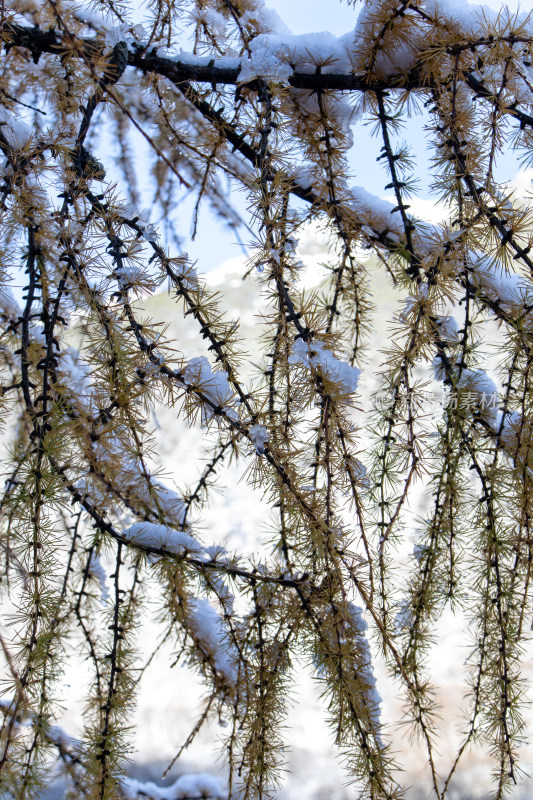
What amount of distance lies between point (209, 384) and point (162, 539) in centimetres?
17

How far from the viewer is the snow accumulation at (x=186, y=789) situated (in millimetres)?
1465

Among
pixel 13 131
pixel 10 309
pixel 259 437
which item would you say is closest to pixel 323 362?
pixel 259 437

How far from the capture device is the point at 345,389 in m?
0.52

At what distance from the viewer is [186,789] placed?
58.7 inches

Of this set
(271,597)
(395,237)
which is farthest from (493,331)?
(271,597)

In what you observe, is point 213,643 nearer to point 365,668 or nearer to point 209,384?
point 365,668

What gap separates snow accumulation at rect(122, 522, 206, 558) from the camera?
57 cm

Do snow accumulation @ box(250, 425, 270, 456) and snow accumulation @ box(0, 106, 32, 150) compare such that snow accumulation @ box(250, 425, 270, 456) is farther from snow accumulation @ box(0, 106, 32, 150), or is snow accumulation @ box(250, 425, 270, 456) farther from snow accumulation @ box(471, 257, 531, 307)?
snow accumulation @ box(0, 106, 32, 150)

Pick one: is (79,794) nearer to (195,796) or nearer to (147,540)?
(195,796)

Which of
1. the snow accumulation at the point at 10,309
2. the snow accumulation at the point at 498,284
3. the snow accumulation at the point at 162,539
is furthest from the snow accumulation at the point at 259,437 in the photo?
the snow accumulation at the point at 10,309

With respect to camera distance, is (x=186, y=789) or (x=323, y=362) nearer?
(x=323, y=362)

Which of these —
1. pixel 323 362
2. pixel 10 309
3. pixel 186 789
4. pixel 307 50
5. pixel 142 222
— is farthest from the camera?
pixel 186 789

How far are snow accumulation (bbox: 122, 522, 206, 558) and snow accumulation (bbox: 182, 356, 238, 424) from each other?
14 centimetres

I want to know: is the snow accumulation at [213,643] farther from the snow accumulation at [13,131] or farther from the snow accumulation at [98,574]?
the snow accumulation at [13,131]
